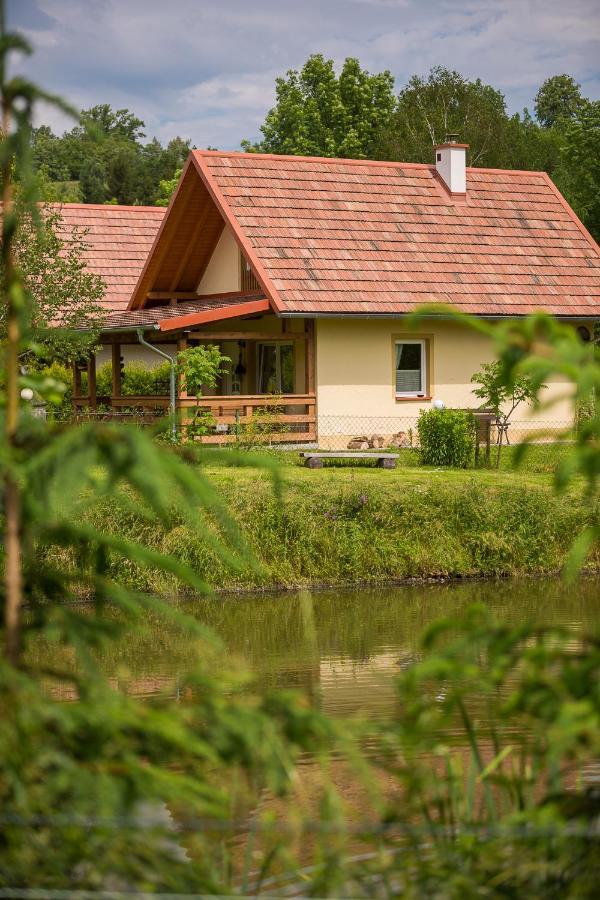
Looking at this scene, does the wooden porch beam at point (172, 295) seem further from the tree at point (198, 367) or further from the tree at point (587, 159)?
the tree at point (587, 159)

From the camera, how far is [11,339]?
2.82 metres

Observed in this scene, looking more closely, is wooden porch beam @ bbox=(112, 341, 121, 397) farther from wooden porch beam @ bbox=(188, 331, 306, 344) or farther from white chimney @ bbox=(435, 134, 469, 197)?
white chimney @ bbox=(435, 134, 469, 197)

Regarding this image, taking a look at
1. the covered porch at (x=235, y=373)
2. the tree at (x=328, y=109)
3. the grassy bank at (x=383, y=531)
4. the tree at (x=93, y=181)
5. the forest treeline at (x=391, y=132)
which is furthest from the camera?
the tree at (x=93, y=181)

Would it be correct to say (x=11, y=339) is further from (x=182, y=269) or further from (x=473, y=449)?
(x=182, y=269)

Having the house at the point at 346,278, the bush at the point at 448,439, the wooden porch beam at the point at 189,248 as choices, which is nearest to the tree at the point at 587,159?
the house at the point at 346,278

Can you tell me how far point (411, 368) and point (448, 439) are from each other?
4903mm

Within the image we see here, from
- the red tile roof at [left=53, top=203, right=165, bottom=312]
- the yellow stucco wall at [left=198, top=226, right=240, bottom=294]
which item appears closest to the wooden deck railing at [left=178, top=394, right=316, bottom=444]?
the yellow stucco wall at [left=198, top=226, right=240, bottom=294]

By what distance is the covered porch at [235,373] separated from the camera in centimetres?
2228

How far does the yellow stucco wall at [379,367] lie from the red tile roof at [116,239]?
903cm

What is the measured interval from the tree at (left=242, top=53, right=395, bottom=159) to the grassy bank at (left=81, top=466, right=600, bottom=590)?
43.4m

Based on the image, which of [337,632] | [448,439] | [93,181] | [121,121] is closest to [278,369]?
[448,439]

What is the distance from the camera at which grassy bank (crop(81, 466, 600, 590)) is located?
15.4 m

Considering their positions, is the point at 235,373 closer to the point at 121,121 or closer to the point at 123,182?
the point at 123,182

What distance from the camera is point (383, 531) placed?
15.9 m
